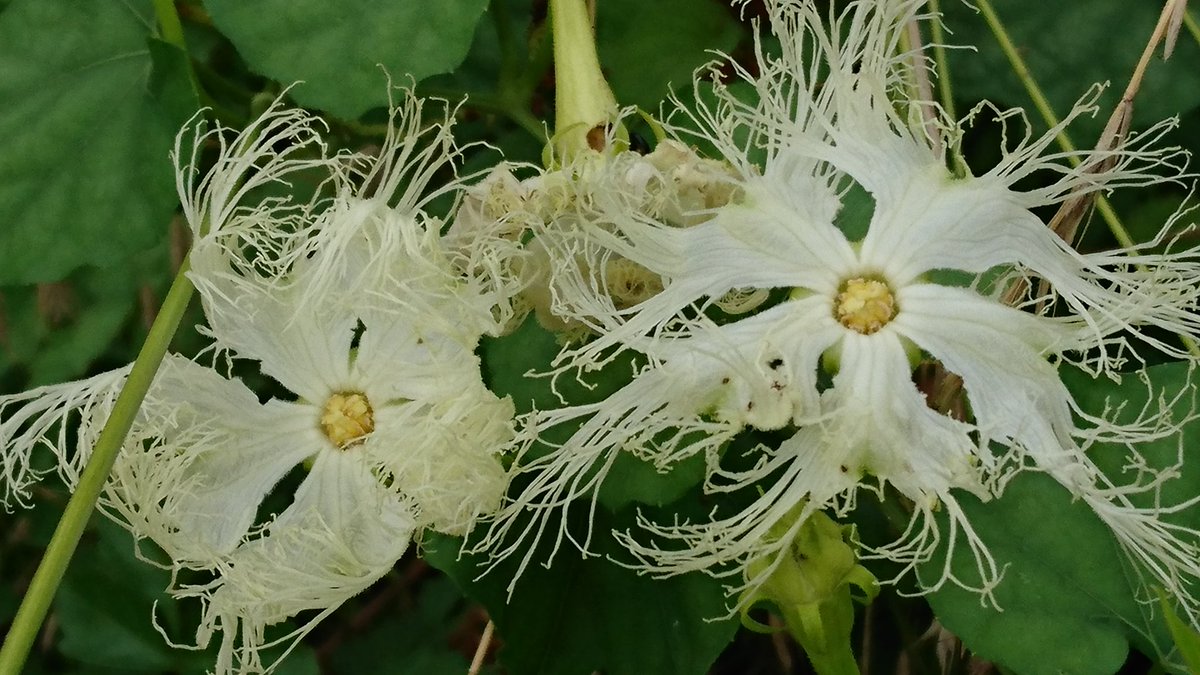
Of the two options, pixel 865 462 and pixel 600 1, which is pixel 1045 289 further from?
pixel 600 1

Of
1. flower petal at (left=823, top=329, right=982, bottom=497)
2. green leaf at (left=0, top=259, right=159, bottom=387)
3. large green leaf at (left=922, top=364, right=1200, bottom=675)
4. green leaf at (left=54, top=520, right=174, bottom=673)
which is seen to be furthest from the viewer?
green leaf at (left=0, top=259, right=159, bottom=387)

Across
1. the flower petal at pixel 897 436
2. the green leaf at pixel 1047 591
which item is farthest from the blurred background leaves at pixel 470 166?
the flower petal at pixel 897 436

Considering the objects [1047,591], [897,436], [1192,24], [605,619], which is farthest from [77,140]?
→ [1192,24]

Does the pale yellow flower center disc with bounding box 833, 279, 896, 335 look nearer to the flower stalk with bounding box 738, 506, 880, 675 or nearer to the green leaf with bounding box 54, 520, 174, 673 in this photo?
the flower stalk with bounding box 738, 506, 880, 675

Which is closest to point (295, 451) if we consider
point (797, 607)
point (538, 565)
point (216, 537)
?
point (216, 537)

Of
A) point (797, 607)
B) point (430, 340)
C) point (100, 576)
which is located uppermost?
point (430, 340)

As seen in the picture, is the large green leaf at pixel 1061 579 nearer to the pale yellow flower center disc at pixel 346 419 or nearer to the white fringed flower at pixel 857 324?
the white fringed flower at pixel 857 324

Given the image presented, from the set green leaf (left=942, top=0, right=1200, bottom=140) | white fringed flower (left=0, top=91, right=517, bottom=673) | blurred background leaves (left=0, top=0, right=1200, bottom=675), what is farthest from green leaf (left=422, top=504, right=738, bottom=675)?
green leaf (left=942, top=0, right=1200, bottom=140)
